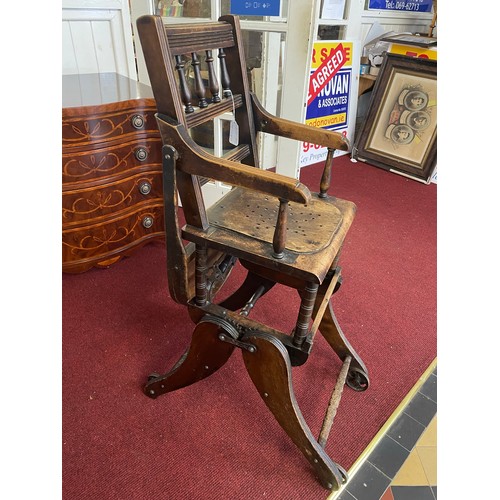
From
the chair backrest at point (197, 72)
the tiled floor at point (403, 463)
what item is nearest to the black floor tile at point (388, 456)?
the tiled floor at point (403, 463)

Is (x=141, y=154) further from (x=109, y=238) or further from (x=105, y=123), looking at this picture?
(x=109, y=238)

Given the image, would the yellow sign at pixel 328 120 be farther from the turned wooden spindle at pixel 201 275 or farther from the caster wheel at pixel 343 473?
the caster wheel at pixel 343 473

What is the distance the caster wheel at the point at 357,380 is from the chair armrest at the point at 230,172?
0.84m

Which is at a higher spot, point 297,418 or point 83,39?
point 83,39

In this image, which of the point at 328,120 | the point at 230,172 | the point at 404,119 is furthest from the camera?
the point at 328,120

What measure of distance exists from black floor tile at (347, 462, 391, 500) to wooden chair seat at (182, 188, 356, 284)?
0.69 metres

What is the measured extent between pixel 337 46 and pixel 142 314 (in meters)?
2.52

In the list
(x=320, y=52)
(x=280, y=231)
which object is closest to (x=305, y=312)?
(x=280, y=231)

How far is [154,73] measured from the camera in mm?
870

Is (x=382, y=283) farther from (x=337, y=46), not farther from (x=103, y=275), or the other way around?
(x=337, y=46)

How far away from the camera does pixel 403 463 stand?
122 cm

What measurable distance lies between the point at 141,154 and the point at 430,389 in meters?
1.48

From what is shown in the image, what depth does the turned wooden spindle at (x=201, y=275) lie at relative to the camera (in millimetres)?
1044

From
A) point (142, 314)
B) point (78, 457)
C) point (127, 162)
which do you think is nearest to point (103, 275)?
point (142, 314)
